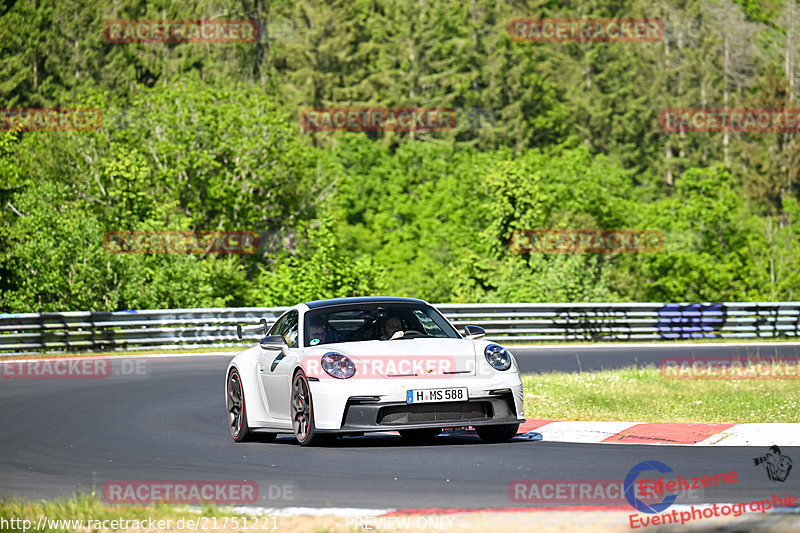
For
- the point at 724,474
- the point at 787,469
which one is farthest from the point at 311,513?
the point at 787,469

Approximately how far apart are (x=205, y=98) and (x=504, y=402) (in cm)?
3680

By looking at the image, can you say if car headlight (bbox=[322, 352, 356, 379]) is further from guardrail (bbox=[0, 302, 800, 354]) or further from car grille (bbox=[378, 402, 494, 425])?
guardrail (bbox=[0, 302, 800, 354])

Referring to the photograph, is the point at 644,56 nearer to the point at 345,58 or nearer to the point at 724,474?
the point at 345,58

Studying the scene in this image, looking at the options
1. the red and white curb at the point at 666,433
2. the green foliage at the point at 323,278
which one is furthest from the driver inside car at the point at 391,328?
the green foliage at the point at 323,278

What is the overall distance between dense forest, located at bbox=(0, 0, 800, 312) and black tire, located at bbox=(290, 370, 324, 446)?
75.1 feet

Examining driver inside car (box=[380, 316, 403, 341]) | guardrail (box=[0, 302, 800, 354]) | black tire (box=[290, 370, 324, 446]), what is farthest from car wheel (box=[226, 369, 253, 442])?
guardrail (box=[0, 302, 800, 354])

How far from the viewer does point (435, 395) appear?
10.3 meters

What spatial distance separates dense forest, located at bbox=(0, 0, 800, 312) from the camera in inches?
1465

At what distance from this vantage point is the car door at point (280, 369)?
11188 mm

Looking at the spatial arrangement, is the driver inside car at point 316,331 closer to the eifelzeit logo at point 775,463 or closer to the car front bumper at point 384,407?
the car front bumper at point 384,407

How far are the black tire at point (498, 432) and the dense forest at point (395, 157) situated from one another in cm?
2322

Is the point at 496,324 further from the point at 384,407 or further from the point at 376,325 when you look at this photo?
the point at 384,407

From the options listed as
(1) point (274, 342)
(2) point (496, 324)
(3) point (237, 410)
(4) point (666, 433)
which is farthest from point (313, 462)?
(2) point (496, 324)

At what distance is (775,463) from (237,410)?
548cm
